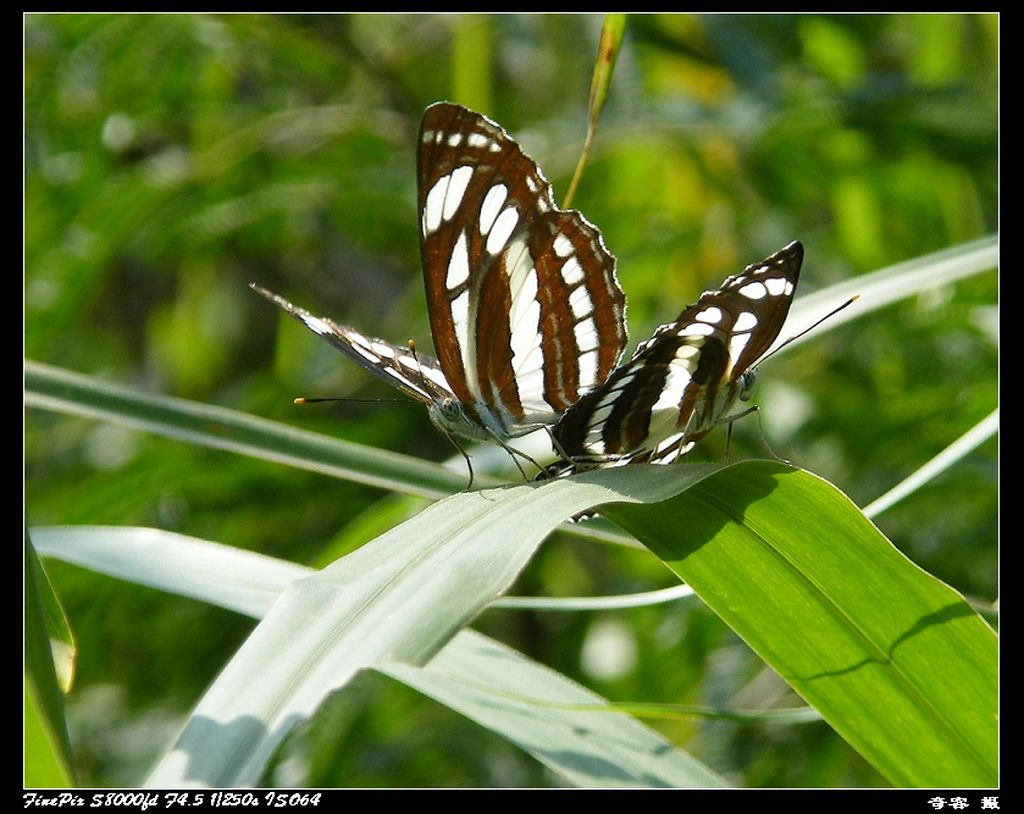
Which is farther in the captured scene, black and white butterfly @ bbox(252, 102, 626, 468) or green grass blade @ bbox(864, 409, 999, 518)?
black and white butterfly @ bbox(252, 102, 626, 468)

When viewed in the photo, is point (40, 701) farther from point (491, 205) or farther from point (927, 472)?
point (491, 205)

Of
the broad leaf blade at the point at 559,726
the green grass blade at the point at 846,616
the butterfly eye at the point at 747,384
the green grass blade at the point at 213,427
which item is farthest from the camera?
the butterfly eye at the point at 747,384

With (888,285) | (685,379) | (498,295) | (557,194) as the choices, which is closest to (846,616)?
(685,379)

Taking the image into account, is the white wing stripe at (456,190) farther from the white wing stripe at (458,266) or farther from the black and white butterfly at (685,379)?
the black and white butterfly at (685,379)

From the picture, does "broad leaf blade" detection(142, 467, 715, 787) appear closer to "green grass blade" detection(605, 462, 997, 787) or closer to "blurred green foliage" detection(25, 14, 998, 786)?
"green grass blade" detection(605, 462, 997, 787)

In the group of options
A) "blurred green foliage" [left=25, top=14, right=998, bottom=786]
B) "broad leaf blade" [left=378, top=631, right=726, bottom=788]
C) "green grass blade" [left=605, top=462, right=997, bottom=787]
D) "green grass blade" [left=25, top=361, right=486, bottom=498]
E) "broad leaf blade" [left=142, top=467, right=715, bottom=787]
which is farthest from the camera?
"blurred green foliage" [left=25, top=14, right=998, bottom=786]

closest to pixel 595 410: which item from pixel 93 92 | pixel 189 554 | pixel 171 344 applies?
pixel 189 554

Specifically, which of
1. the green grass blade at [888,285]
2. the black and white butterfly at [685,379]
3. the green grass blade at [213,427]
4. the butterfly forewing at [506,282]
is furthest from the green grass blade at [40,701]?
the green grass blade at [888,285]

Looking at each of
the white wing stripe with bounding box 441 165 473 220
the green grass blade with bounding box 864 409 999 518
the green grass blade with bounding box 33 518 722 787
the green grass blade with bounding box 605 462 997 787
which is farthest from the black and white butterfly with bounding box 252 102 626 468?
the green grass blade with bounding box 605 462 997 787
